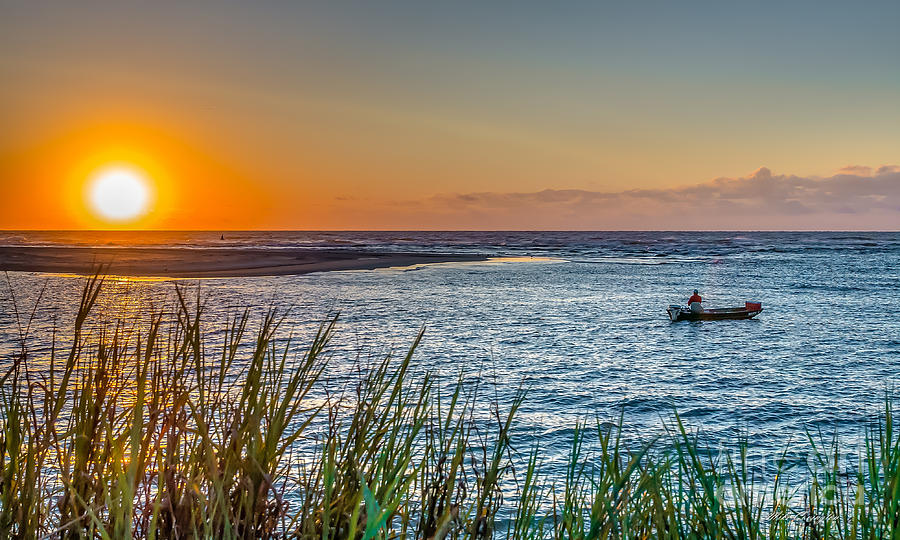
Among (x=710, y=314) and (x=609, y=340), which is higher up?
(x=710, y=314)

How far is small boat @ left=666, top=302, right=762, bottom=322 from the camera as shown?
2044 cm

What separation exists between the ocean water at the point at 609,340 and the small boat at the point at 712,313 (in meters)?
0.31

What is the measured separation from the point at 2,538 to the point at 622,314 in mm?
21061

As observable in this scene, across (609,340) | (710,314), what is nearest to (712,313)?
(710,314)

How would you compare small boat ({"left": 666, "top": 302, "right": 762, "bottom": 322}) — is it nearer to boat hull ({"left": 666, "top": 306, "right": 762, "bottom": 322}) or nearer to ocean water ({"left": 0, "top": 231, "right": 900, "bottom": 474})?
boat hull ({"left": 666, "top": 306, "right": 762, "bottom": 322})

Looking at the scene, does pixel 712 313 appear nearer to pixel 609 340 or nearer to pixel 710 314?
pixel 710 314

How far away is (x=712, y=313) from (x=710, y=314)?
0.32ft

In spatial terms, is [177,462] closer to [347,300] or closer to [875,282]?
[347,300]

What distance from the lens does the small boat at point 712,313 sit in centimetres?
2044

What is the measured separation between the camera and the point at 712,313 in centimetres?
2091

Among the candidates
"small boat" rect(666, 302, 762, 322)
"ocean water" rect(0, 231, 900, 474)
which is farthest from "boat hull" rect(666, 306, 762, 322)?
"ocean water" rect(0, 231, 900, 474)

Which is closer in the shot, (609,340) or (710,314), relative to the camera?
(609,340)

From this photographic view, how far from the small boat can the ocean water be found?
0.31 meters

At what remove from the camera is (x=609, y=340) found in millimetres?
17156
